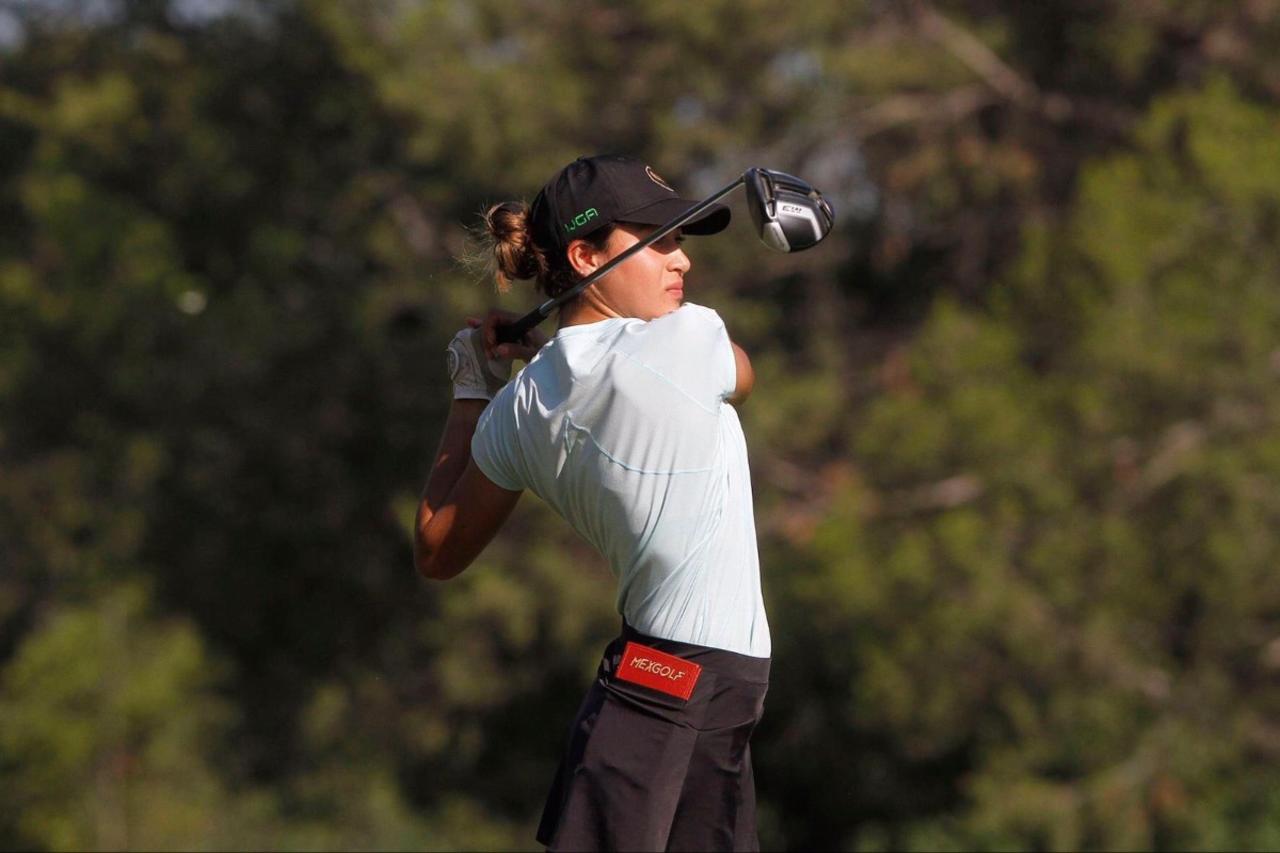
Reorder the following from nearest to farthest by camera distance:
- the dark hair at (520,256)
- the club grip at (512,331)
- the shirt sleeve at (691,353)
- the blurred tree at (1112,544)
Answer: the shirt sleeve at (691,353) → the dark hair at (520,256) → the club grip at (512,331) → the blurred tree at (1112,544)

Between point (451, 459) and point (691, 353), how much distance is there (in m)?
0.60

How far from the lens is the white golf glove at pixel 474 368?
3455mm

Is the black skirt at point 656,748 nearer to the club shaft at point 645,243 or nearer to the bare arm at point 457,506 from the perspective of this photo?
the bare arm at point 457,506

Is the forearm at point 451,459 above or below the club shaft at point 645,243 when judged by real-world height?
below

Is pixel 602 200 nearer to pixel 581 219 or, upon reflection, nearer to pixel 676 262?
pixel 581 219

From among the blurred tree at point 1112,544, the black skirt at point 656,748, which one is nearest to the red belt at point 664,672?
the black skirt at point 656,748

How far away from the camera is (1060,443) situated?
1151cm

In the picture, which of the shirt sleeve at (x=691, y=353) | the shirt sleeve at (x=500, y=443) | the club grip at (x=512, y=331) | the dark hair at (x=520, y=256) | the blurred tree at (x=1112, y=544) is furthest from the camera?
the blurred tree at (x=1112, y=544)

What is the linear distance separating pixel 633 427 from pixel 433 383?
10232 millimetres

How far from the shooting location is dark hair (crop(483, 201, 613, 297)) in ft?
11.1

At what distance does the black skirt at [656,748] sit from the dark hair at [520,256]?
68 cm

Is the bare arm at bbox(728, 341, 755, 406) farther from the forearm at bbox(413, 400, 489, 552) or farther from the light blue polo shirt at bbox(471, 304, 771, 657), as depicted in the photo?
the forearm at bbox(413, 400, 489, 552)

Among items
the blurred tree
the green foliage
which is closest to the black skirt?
the green foliage

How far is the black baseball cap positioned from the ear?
0.02 meters
